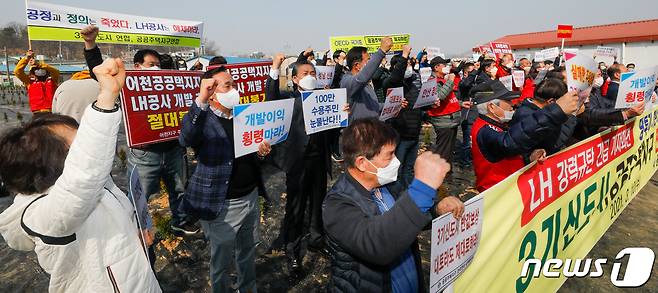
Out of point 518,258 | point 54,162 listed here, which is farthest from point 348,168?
point 518,258

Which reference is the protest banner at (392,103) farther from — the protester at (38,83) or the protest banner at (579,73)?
the protester at (38,83)

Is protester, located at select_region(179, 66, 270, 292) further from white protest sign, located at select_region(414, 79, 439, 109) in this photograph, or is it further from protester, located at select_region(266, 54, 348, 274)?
white protest sign, located at select_region(414, 79, 439, 109)

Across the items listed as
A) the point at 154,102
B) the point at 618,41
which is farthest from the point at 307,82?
the point at 618,41

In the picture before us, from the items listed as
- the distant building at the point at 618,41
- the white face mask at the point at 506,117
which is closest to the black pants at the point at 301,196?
the white face mask at the point at 506,117

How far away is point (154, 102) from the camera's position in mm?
4277

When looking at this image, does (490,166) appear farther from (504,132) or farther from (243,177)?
(243,177)

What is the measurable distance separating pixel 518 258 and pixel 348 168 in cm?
168

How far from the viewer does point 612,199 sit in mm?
4430

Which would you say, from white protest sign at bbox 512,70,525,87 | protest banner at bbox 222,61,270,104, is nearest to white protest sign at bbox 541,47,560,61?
white protest sign at bbox 512,70,525,87

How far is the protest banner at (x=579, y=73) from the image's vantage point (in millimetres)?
3209

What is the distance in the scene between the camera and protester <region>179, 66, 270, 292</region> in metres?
2.99

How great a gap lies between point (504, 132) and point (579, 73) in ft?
2.79

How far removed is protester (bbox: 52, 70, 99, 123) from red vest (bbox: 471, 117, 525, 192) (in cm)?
394

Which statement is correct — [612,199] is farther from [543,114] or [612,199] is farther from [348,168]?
[348,168]
